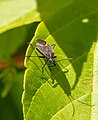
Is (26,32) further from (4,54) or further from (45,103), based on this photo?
(45,103)

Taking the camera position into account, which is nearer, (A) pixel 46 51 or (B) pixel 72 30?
(B) pixel 72 30

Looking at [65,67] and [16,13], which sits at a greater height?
[16,13]

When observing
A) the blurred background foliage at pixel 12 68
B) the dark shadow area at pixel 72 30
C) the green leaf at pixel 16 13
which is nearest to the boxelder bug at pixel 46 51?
the dark shadow area at pixel 72 30

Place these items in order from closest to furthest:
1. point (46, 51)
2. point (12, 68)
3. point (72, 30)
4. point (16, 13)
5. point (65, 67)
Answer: point (65, 67), point (72, 30), point (16, 13), point (46, 51), point (12, 68)

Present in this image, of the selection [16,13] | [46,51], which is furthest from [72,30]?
[46,51]

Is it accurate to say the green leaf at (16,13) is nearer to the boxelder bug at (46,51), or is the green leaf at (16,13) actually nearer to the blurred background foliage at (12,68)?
the boxelder bug at (46,51)

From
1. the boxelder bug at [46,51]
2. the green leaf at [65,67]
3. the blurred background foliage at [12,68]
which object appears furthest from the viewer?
the blurred background foliage at [12,68]

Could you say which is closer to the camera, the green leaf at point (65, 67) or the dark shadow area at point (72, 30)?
the green leaf at point (65, 67)

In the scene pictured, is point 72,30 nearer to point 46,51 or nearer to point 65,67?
point 65,67
